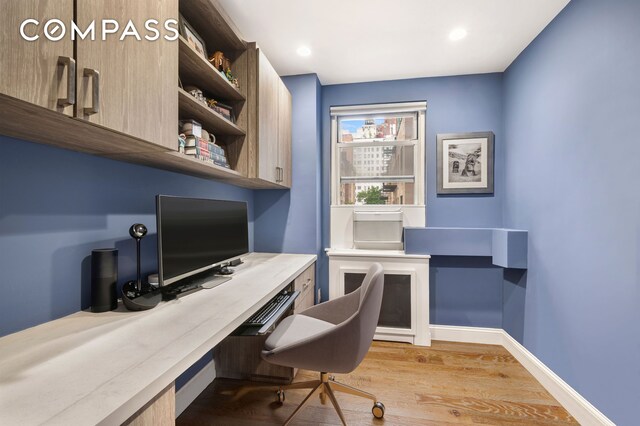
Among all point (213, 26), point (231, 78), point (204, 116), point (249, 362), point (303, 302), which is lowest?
point (249, 362)

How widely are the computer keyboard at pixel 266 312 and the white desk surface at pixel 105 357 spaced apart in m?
0.10

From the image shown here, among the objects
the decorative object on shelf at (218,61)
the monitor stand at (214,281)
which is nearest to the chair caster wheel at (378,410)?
the monitor stand at (214,281)

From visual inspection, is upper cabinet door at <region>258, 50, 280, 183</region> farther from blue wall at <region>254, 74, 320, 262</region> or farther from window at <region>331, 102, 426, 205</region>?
window at <region>331, 102, 426, 205</region>

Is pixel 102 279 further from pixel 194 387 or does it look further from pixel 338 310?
pixel 338 310

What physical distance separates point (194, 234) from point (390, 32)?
6.58ft

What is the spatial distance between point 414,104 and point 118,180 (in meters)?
2.62

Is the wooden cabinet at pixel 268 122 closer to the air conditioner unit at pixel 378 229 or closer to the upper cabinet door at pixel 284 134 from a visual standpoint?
the upper cabinet door at pixel 284 134

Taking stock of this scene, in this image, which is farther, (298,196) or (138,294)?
(298,196)

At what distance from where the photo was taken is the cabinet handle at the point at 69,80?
741 mm

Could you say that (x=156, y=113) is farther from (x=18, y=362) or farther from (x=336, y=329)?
(x=336, y=329)

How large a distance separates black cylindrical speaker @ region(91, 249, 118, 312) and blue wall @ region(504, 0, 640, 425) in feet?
7.69

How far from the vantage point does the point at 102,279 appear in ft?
3.65

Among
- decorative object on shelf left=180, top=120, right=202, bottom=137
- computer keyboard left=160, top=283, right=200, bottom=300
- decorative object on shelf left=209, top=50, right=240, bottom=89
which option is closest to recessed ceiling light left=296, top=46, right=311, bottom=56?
decorative object on shelf left=209, top=50, right=240, bottom=89

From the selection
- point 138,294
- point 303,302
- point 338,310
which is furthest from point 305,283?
point 138,294
